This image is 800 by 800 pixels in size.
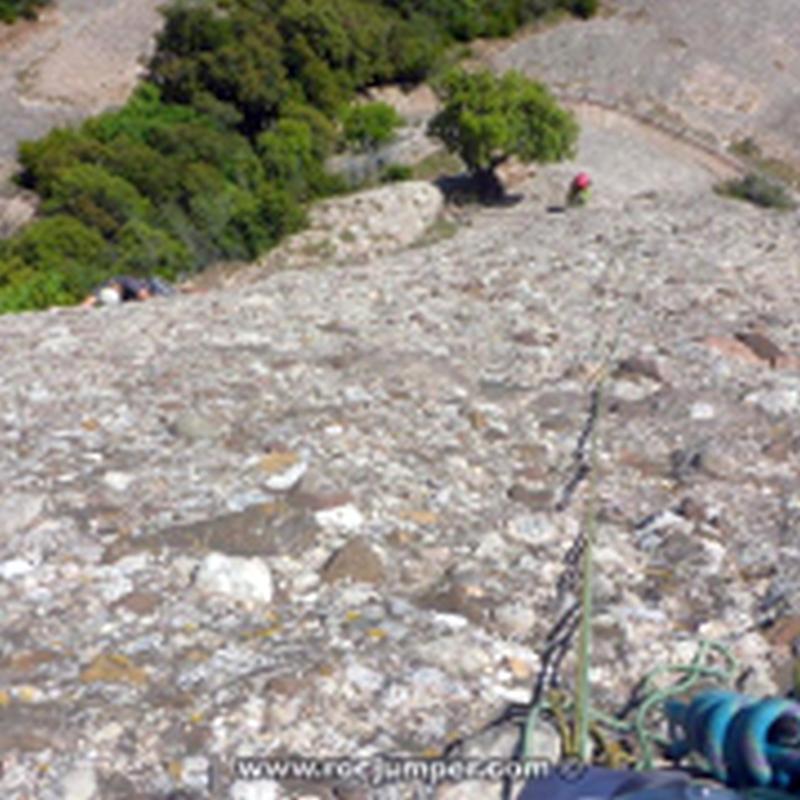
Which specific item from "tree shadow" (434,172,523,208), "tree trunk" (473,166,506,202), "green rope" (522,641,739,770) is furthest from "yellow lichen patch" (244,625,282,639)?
"tree trunk" (473,166,506,202)

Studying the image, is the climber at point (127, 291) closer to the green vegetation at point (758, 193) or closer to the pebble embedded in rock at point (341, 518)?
the pebble embedded in rock at point (341, 518)

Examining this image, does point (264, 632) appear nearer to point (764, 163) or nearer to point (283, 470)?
point (283, 470)

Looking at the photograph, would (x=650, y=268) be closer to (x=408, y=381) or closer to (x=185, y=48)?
(x=408, y=381)

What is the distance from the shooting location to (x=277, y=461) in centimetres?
482

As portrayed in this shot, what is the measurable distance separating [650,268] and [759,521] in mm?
4263

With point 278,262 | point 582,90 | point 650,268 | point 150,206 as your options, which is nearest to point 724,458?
point 650,268

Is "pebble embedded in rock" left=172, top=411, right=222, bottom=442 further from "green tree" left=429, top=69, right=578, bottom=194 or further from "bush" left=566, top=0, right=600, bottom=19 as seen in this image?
"bush" left=566, top=0, right=600, bottom=19

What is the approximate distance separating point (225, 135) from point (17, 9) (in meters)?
8.95

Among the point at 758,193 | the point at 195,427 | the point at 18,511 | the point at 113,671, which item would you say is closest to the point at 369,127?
the point at 758,193

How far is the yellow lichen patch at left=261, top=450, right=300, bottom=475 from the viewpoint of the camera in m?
4.75

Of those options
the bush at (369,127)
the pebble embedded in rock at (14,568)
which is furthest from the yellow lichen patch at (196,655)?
the bush at (369,127)

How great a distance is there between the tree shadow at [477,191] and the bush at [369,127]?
6.79 ft

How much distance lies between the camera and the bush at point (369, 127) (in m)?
25.3

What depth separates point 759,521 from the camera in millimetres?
4484
